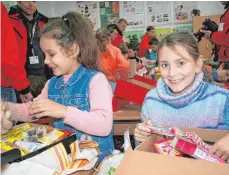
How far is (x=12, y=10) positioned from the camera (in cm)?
230

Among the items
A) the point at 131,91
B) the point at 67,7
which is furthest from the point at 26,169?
the point at 67,7

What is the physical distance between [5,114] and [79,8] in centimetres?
591

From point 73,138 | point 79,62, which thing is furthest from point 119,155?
point 79,62

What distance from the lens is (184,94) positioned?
101 cm

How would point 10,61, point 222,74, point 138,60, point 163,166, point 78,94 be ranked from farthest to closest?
point 138,60 < point 10,61 < point 222,74 < point 78,94 < point 163,166

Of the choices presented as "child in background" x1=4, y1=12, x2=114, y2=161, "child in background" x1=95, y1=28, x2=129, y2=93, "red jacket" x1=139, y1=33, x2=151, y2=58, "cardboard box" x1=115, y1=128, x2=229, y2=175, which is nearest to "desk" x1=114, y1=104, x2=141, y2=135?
"child in background" x1=4, y1=12, x2=114, y2=161

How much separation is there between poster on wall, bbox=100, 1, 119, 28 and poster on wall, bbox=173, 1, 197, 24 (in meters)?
1.21

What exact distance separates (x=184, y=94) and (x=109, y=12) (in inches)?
217

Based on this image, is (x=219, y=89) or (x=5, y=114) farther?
(x=219, y=89)

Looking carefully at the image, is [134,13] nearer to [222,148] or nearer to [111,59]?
[111,59]

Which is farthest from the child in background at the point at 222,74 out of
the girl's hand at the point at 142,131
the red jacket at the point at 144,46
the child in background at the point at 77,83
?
the red jacket at the point at 144,46

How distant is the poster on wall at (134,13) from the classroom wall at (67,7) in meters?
1.12

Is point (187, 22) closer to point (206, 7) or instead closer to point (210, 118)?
point (206, 7)

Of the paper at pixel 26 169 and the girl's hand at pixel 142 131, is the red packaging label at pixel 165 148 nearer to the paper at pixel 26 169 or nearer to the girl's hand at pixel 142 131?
the girl's hand at pixel 142 131
